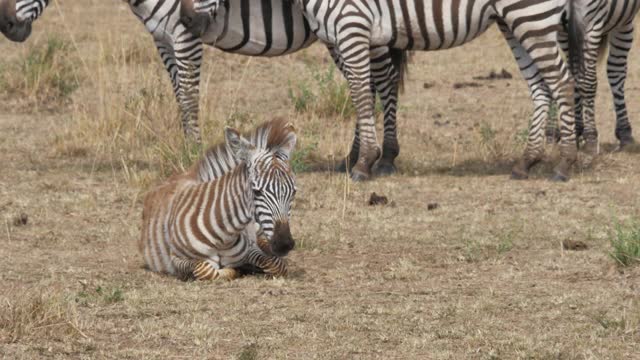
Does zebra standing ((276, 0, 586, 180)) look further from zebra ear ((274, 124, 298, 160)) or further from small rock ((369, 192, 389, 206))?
zebra ear ((274, 124, 298, 160))

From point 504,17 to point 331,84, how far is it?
2.62 m

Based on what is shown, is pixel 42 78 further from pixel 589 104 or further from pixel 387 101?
pixel 589 104

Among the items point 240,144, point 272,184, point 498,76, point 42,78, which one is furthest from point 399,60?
point 272,184

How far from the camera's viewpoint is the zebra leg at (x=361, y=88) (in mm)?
10828

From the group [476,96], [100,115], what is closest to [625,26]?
[476,96]

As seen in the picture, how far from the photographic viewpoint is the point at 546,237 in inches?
354

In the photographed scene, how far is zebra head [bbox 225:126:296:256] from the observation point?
283 inches

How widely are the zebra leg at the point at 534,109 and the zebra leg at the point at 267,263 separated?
142 inches

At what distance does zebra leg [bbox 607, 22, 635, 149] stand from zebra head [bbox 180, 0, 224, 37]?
3.48 m

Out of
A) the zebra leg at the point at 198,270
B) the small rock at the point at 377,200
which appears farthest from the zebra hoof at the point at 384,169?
the zebra leg at the point at 198,270

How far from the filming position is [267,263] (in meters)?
7.75

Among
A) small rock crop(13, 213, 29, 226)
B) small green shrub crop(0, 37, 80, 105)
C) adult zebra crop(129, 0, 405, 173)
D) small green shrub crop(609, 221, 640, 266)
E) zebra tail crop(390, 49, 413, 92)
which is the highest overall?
adult zebra crop(129, 0, 405, 173)

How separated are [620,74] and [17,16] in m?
5.05

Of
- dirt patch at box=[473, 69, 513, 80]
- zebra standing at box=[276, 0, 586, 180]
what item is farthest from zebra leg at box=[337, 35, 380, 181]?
dirt patch at box=[473, 69, 513, 80]
